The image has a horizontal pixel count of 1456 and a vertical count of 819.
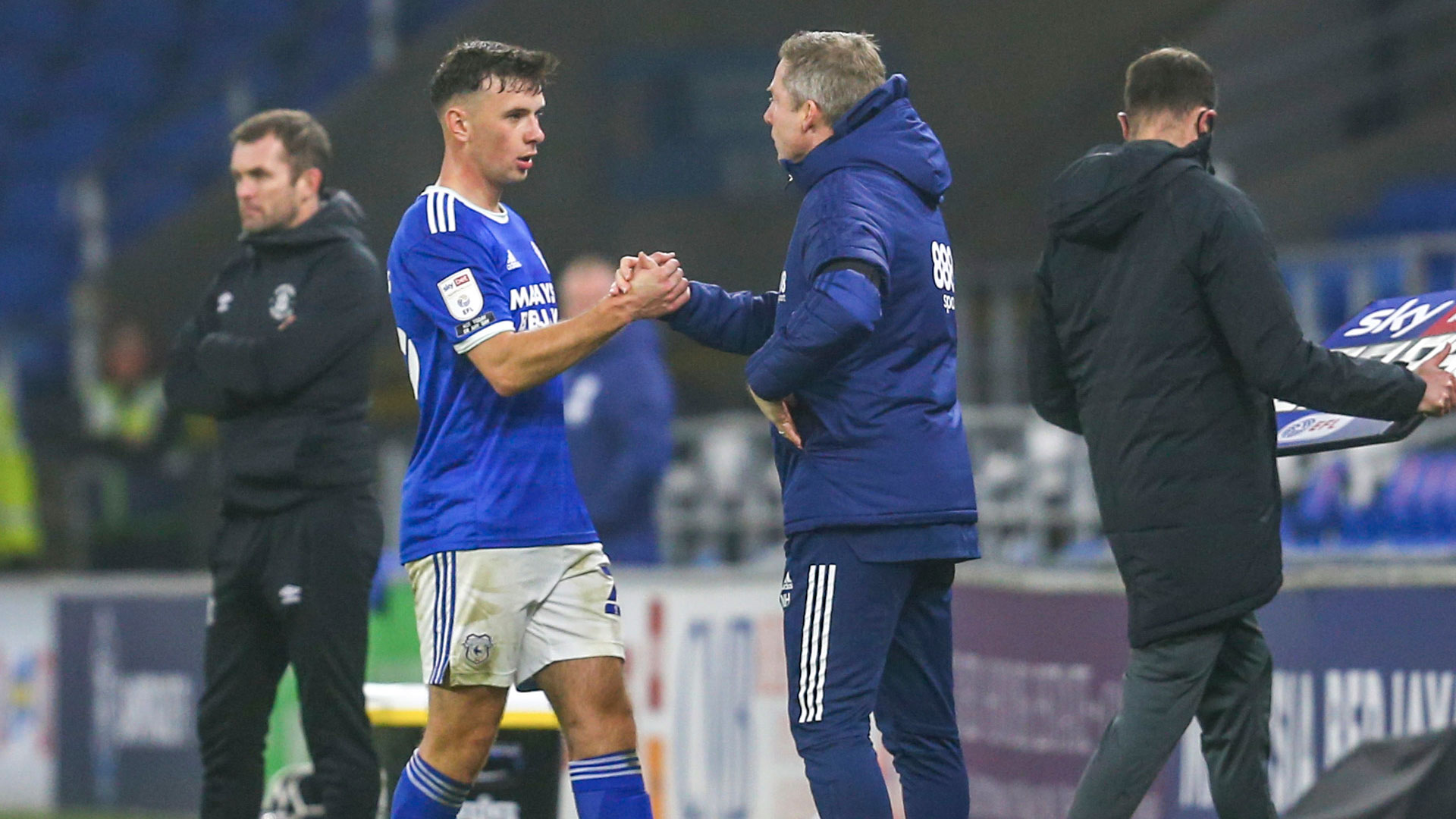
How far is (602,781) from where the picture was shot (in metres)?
4.45

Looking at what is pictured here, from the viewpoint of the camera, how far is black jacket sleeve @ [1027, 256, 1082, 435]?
15.5ft

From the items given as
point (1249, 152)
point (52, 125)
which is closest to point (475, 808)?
point (1249, 152)

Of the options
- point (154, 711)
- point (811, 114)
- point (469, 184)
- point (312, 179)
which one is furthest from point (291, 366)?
point (154, 711)

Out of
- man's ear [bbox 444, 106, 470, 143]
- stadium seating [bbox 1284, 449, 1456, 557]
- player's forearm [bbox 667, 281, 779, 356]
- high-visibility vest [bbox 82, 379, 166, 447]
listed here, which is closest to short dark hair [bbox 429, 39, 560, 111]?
man's ear [bbox 444, 106, 470, 143]

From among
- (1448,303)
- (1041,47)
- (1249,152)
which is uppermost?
(1041,47)

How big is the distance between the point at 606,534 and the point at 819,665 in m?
3.66

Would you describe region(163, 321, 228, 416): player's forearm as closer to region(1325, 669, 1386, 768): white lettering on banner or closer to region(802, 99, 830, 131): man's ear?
region(802, 99, 830, 131): man's ear

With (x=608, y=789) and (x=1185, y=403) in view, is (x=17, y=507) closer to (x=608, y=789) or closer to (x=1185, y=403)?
(x=608, y=789)

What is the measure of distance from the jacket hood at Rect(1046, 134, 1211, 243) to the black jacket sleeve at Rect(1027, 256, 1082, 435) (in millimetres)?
212

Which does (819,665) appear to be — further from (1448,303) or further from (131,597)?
(131,597)

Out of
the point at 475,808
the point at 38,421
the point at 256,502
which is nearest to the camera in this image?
the point at 256,502

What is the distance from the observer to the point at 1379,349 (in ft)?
15.0

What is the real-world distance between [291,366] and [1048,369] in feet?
6.41

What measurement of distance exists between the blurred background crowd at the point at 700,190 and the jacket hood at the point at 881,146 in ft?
13.8
